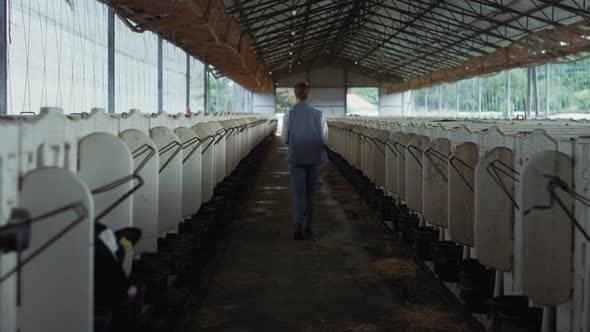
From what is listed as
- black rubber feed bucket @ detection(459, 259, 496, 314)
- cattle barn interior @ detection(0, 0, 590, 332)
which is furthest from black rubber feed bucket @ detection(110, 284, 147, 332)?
black rubber feed bucket @ detection(459, 259, 496, 314)

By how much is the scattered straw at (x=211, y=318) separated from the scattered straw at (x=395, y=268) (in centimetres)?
153

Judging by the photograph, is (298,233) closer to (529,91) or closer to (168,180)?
(168,180)

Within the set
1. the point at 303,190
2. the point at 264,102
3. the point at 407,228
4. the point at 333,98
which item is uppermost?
the point at 333,98

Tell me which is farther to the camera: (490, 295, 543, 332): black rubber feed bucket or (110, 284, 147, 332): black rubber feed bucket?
(490, 295, 543, 332): black rubber feed bucket

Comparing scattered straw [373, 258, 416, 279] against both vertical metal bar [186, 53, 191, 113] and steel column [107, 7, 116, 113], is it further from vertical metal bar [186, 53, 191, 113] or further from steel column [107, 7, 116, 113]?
vertical metal bar [186, 53, 191, 113]

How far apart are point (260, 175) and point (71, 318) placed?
11.2m

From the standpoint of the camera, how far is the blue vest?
6.61m

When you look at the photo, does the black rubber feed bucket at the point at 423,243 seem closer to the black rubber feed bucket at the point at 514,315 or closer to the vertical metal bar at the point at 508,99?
the black rubber feed bucket at the point at 514,315

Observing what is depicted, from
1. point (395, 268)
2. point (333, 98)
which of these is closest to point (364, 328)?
point (395, 268)

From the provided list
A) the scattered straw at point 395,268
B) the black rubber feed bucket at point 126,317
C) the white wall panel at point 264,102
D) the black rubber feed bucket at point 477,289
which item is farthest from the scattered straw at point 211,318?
the white wall panel at point 264,102

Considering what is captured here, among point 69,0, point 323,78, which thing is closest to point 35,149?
point 69,0

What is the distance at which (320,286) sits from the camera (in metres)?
4.75

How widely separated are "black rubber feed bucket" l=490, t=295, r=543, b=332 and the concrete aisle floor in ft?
1.68

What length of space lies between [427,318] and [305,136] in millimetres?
2971
